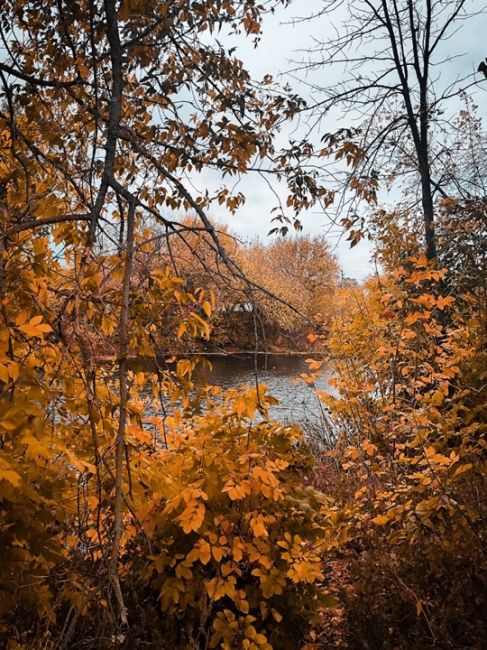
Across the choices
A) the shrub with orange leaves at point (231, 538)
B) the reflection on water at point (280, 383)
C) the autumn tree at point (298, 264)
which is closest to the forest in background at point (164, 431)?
the shrub with orange leaves at point (231, 538)

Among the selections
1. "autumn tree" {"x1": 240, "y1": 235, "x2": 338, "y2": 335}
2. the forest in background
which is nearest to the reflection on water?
the forest in background

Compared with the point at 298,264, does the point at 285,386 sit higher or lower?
lower

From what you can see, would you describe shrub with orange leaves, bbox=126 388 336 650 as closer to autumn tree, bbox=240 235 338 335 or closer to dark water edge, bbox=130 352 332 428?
dark water edge, bbox=130 352 332 428

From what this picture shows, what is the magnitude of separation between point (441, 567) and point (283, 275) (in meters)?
30.7

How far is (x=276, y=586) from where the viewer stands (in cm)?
217

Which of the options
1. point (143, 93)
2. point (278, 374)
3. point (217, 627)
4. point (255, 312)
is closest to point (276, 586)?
point (217, 627)

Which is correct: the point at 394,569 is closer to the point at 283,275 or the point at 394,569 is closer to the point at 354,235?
the point at 354,235

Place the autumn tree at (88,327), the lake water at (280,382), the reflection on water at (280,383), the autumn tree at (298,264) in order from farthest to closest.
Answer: the autumn tree at (298,264) → the lake water at (280,382) → the reflection on water at (280,383) → the autumn tree at (88,327)

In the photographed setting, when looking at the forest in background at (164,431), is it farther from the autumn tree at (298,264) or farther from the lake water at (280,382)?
the autumn tree at (298,264)

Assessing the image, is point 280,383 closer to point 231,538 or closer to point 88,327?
point 231,538

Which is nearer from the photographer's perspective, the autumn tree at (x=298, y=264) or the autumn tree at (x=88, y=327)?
the autumn tree at (x=88, y=327)

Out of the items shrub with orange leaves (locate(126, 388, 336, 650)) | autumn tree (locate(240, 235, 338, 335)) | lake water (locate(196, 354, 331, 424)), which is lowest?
lake water (locate(196, 354, 331, 424))

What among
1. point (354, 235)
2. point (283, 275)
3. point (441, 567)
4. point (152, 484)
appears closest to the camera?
point (152, 484)

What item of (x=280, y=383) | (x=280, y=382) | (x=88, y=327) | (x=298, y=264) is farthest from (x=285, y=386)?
(x=298, y=264)
